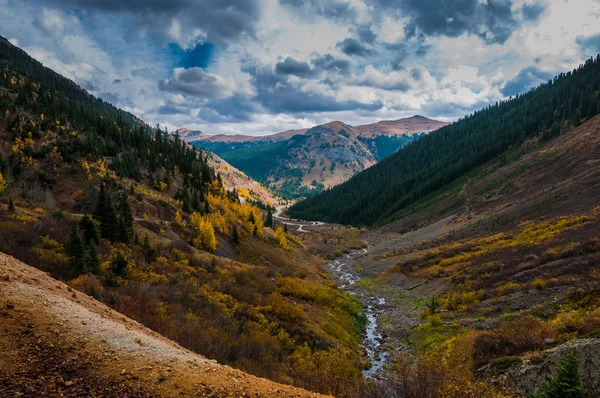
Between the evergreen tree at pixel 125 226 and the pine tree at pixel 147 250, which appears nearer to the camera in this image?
the pine tree at pixel 147 250

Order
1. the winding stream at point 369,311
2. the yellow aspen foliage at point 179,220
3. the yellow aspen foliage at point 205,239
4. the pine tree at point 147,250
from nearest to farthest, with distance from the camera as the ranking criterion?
the winding stream at point 369,311
the pine tree at point 147,250
the yellow aspen foliage at point 205,239
the yellow aspen foliage at point 179,220

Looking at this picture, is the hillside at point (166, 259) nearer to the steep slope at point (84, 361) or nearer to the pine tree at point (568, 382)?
the steep slope at point (84, 361)

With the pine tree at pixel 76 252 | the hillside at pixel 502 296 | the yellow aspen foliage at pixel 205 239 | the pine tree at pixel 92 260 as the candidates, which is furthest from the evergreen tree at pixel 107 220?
the hillside at pixel 502 296

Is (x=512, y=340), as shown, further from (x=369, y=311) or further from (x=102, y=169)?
(x=102, y=169)

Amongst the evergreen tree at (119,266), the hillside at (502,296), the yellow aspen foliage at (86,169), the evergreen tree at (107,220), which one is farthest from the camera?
the yellow aspen foliage at (86,169)

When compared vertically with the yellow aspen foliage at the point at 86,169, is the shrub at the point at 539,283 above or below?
below

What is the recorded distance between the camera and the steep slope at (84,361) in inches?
369


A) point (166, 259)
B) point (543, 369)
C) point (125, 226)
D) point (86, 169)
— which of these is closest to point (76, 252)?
point (166, 259)

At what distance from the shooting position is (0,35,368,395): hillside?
885 inches

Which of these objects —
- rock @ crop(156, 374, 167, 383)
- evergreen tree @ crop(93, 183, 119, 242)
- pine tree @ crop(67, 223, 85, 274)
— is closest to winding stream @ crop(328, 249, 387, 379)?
rock @ crop(156, 374, 167, 383)

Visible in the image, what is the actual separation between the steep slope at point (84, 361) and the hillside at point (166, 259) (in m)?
7.12

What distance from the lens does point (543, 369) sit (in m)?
15.7

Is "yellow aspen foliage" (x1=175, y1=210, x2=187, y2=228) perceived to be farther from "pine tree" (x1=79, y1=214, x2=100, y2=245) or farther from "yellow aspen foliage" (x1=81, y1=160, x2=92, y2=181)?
"pine tree" (x1=79, y1=214, x2=100, y2=245)

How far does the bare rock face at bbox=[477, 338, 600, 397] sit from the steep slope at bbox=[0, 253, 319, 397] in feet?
41.6
